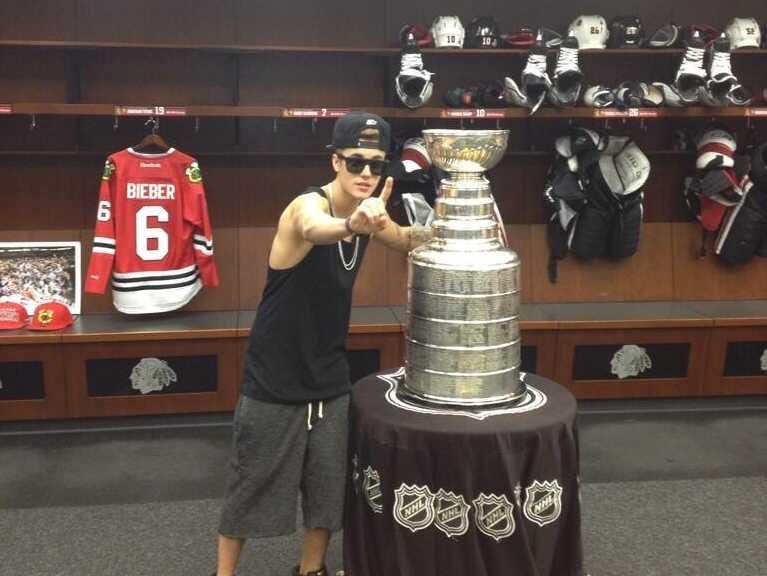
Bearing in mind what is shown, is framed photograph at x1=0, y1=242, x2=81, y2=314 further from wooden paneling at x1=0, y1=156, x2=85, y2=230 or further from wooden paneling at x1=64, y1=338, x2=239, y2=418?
wooden paneling at x1=64, y1=338, x2=239, y2=418

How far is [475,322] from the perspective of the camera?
1.91 m

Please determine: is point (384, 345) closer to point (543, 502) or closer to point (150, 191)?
point (150, 191)

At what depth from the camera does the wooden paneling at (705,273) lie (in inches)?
174

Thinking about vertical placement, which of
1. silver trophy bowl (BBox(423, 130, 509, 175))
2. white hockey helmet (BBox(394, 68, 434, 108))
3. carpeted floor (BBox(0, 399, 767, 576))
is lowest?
carpeted floor (BBox(0, 399, 767, 576))

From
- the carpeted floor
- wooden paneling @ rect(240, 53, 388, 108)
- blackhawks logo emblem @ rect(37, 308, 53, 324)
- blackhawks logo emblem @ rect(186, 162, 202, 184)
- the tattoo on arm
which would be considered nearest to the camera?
the tattoo on arm

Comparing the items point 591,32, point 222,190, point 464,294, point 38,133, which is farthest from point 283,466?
point 591,32

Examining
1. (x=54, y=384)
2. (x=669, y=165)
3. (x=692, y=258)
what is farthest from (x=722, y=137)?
(x=54, y=384)

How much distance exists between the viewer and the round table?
5.86 ft

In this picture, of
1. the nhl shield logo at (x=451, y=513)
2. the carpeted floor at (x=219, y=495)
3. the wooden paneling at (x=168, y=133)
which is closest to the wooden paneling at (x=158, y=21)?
the wooden paneling at (x=168, y=133)

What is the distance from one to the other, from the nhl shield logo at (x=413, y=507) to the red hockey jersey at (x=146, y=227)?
2248 millimetres

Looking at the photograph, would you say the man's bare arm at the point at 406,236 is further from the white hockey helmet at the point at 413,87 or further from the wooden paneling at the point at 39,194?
the wooden paneling at the point at 39,194

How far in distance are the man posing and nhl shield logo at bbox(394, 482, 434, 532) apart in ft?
0.85

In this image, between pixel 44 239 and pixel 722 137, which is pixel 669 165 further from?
pixel 44 239

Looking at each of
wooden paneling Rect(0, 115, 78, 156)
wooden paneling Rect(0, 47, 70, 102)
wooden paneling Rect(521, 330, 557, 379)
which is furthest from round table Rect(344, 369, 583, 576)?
wooden paneling Rect(0, 47, 70, 102)
